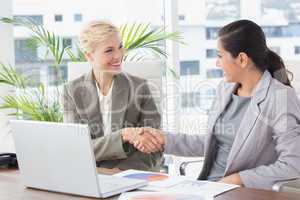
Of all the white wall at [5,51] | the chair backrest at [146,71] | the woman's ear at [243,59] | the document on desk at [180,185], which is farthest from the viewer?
the white wall at [5,51]

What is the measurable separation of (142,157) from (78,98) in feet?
1.56

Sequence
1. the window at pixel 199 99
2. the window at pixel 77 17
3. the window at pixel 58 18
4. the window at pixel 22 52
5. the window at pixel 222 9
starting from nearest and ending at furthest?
1. the window at pixel 22 52
2. the window at pixel 58 18
3. the window at pixel 77 17
4. the window at pixel 222 9
5. the window at pixel 199 99

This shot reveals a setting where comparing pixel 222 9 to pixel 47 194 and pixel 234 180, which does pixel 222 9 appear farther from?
pixel 47 194

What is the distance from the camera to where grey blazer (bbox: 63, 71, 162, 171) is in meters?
2.99

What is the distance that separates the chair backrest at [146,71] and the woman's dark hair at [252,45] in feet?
2.07

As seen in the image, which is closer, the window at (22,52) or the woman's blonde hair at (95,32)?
the woman's blonde hair at (95,32)

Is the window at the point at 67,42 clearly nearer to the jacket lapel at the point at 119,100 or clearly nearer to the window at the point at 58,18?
the window at the point at 58,18

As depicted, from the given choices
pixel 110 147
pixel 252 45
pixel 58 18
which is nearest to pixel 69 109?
pixel 110 147

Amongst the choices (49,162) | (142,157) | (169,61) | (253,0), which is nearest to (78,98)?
(142,157)

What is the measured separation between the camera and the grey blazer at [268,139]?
2.40m

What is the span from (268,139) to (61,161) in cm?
99

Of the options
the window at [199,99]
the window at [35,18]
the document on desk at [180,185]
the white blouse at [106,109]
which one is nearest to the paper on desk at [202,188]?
the document on desk at [180,185]

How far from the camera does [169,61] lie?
16.8 feet

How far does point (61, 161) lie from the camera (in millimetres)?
2049
